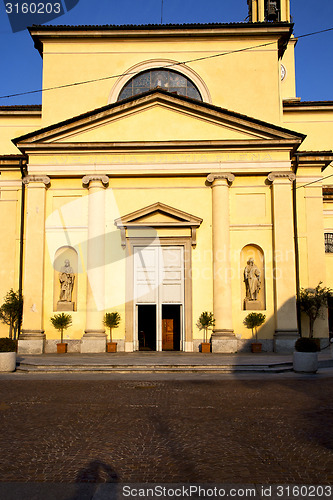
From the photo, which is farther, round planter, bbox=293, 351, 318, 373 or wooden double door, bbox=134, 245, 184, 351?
wooden double door, bbox=134, 245, 184, 351

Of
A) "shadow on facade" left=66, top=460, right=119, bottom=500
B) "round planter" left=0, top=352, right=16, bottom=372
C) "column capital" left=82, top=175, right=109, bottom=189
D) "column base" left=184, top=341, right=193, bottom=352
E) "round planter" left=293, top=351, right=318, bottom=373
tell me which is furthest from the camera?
"column capital" left=82, top=175, right=109, bottom=189

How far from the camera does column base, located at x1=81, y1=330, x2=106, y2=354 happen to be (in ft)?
64.5

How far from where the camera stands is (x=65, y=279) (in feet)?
67.0

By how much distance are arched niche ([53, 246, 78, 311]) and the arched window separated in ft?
25.6

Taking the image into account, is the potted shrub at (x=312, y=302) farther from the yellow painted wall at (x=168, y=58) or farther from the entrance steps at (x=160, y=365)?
the yellow painted wall at (x=168, y=58)

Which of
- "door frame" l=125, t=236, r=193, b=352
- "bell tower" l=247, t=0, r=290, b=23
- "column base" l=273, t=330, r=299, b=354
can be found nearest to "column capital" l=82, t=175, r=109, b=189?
"door frame" l=125, t=236, r=193, b=352

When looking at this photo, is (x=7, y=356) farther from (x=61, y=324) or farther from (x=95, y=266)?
(x=95, y=266)

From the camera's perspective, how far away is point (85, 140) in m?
21.1

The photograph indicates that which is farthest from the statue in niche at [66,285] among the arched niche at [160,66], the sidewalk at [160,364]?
the arched niche at [160,66]

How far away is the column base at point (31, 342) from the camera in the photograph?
1953 cm

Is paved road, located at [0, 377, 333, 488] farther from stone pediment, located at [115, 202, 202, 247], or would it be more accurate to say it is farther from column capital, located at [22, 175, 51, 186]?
column capital, located at [22, 175, 51, 186]

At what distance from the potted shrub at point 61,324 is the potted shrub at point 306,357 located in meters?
9.14

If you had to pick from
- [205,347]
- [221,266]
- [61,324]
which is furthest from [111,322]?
[221,266]

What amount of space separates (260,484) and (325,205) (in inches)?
820
